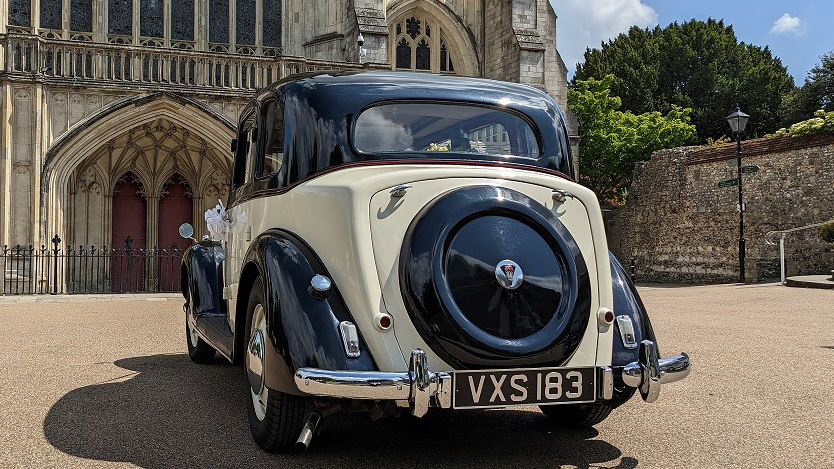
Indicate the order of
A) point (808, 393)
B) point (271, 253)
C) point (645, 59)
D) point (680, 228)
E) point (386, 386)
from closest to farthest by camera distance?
point (386, 386), point (271, 253), point (808, 393), point (680, 228), point (645, 59)

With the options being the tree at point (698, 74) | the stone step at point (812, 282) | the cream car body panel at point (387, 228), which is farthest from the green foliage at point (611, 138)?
the cream car body panel at point (387, 228)

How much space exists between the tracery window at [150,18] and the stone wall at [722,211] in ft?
44.6

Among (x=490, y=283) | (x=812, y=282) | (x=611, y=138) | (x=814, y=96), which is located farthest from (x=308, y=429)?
(x=814, y=96)

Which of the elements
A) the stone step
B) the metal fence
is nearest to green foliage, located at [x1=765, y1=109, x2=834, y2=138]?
the stone step

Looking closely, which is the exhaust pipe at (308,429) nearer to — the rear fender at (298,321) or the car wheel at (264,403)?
the car wheel at (264,403)

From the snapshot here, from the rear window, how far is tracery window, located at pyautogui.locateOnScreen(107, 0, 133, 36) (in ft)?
56.2

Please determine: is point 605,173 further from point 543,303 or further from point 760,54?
point 543,303

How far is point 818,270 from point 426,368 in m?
16.8

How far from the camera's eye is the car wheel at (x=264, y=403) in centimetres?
346

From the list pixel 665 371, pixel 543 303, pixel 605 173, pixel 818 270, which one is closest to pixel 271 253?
pixel 543 303

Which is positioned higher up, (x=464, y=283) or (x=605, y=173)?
(x=605, y=173)

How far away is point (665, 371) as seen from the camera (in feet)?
11.5

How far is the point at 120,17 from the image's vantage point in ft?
63.1

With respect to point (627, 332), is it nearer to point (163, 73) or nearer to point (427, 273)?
point (427, 273)
